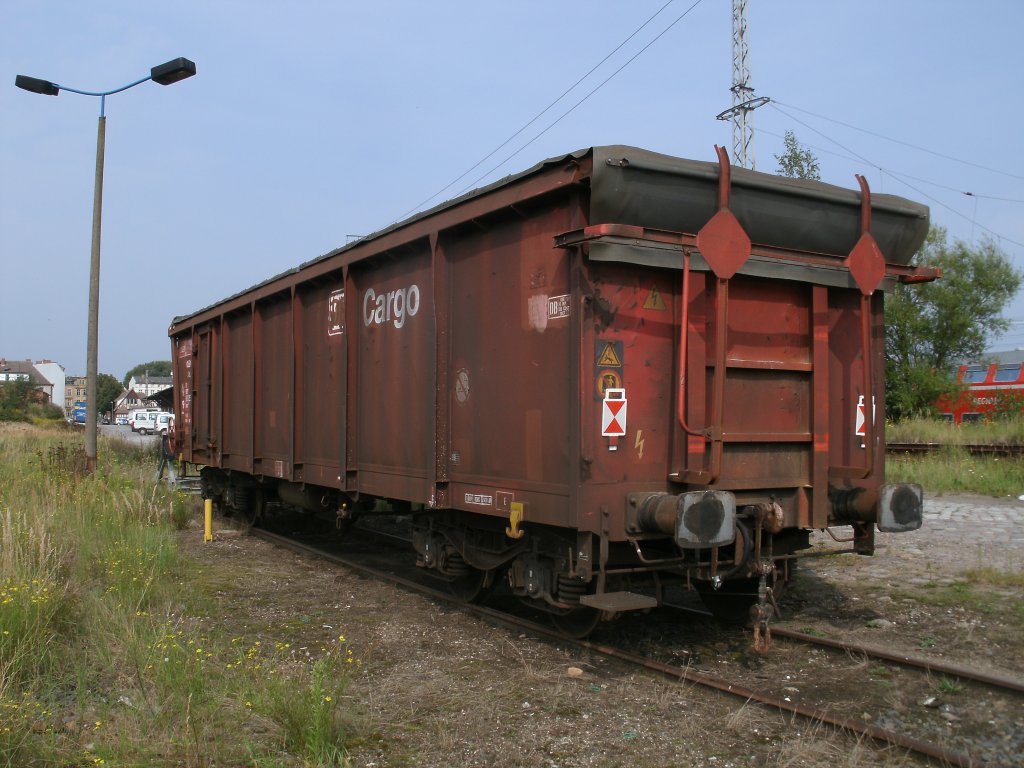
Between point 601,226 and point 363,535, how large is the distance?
808 centimetres

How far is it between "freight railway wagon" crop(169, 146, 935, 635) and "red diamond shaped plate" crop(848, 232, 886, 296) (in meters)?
0.02

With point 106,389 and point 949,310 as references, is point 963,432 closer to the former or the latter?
point 949,310

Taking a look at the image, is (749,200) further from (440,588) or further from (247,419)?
(247,419)

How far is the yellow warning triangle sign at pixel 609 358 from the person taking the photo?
5.14 m

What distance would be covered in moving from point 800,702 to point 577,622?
175cm

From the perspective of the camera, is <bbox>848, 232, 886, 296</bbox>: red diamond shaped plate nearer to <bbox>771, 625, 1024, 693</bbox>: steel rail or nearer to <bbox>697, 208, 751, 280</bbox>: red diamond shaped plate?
<bbox>697, 208, 751, 280</bbox>: red diamond shaped plate

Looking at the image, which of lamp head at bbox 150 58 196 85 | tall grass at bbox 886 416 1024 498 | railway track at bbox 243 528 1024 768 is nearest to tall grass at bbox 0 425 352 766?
railway track at bbox 243 528 1024 768

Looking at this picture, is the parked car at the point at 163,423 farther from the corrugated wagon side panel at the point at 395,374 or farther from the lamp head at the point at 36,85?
the corrugated wagon side panel at the point at 395,374

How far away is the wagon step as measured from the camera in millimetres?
4998

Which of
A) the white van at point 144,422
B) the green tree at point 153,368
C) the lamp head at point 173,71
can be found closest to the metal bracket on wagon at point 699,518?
the lamp head at point 173,71

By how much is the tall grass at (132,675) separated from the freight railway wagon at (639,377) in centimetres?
168

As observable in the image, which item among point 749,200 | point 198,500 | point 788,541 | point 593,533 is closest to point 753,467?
point 788,541

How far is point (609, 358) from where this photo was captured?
5168 mm

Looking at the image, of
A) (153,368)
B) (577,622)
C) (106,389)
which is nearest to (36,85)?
(577,622)
